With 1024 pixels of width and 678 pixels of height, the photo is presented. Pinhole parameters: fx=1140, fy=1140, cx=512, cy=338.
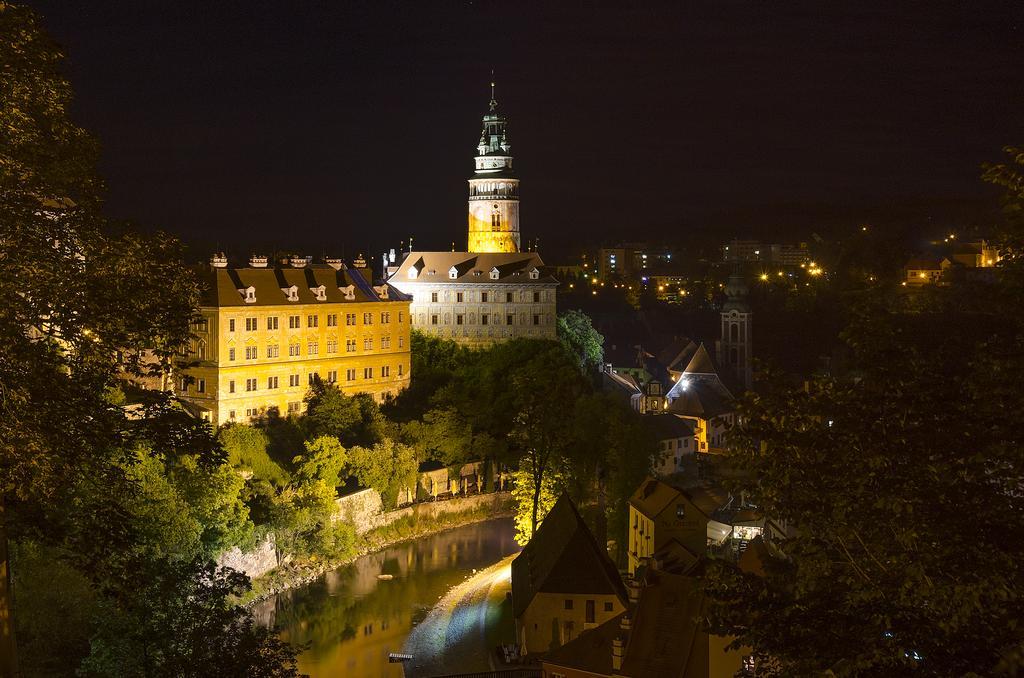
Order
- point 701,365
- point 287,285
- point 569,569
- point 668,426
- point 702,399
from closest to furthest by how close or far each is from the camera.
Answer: point 569,569, point 287,285, point 668,426, point 702,399, point 701,365

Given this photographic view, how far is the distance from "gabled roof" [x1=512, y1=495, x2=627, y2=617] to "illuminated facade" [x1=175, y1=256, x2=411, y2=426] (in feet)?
44.2

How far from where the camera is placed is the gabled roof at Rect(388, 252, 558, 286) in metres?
52.8

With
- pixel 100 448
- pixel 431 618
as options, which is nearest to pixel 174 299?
pixel 100 448

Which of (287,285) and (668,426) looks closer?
(287,285)

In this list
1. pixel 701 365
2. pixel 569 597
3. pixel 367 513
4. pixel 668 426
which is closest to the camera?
pixel 569 597

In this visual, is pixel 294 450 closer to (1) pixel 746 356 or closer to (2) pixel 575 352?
(2) pixel 575 352

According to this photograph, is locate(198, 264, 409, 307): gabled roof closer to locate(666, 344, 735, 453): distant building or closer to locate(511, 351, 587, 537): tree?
locate(511, 351, 587, 537): tree

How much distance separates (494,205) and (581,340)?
13.4 m

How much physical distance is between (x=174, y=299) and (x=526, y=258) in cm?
4486

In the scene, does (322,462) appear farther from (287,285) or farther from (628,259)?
(628,259)

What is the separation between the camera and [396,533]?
1396 inches

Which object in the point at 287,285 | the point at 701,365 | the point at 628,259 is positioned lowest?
the point at 701,365

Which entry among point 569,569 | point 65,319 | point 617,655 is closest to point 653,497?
point 569,569

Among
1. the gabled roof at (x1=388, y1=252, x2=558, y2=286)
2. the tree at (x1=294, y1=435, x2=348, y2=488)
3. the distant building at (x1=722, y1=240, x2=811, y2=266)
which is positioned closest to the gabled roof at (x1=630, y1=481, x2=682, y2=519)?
the tree at (x1=294, y1=435, x2=348, y2=488)
